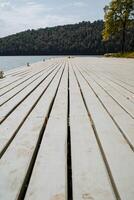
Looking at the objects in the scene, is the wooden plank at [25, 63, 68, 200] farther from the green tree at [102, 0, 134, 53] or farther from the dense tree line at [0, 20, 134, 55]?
the dense tree line at [0, 20, 134, 55]

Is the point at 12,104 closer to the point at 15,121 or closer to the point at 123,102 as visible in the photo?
the point at 15,121

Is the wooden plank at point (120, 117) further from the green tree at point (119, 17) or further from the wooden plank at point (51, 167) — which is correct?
the green tree at point (119, 17)

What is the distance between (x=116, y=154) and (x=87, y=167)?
36 cm

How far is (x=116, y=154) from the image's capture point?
2.61 meters

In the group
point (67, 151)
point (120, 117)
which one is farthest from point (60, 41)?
point (67, 151)

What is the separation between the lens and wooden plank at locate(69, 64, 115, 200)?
1.95 m

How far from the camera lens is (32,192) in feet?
6.42

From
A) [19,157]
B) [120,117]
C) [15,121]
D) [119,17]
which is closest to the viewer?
[19,157]

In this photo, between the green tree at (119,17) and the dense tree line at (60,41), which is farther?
the dense tree line at (60,41)

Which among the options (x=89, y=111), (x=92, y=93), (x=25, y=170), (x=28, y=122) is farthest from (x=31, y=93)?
(x=25, y=170)

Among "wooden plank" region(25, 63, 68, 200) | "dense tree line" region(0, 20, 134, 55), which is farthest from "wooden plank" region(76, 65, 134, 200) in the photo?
"dense tree line" region(0, 20, 134, 55)

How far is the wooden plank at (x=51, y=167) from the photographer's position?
76.7 inches

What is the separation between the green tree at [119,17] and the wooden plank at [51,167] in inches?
1457

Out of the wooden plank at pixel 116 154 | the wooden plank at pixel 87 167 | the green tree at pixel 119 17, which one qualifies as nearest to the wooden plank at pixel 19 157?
the wooden plank at pixel 87 167
